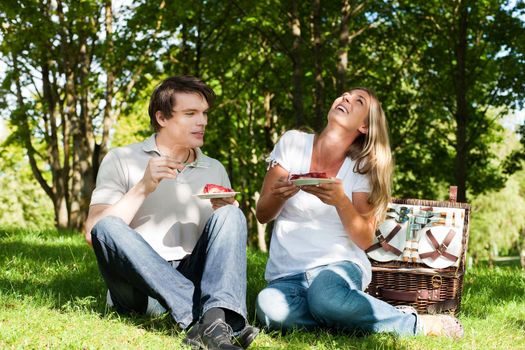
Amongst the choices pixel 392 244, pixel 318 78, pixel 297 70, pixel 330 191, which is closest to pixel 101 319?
pixel 330 191

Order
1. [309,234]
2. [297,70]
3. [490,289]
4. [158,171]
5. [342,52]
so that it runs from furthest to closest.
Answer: [297,70] < [342,52] < [490,289] < [309,234] < [158,171]

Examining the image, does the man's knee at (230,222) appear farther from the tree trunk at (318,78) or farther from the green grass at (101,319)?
the tree trunk at (318,78)

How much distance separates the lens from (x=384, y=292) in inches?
207

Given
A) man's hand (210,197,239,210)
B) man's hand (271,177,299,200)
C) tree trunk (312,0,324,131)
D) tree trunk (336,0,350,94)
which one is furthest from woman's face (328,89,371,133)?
tree trunk (312,0,324,131)

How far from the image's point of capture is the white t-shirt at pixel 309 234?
4680 mm

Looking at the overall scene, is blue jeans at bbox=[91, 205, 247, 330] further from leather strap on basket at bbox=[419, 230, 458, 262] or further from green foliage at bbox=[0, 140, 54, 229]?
green foliage at bbox=[0, 140, 54, 229]

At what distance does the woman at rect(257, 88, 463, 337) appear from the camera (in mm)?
4383

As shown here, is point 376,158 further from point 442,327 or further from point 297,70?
point 297,70

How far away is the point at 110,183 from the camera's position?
431 centimetres

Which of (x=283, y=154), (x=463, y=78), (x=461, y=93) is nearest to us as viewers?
(x=283, y=154)

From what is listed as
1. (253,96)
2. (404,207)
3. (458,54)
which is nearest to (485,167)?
(458,54)

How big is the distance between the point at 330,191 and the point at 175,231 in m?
1.02

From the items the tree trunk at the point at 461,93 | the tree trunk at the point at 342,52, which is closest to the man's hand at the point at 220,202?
the tree trunk at the point at 342,52

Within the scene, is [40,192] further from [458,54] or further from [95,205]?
[95,205]
